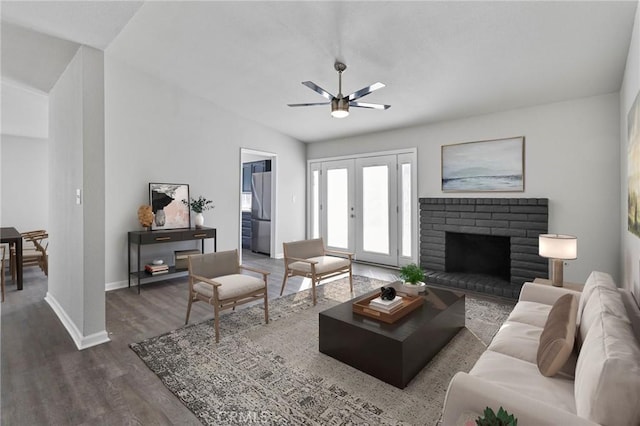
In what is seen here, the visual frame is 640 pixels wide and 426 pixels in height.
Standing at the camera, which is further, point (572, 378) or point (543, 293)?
point (543, 293)

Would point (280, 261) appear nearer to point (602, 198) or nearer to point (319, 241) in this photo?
point (319, 241)

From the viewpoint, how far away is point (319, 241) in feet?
14.8

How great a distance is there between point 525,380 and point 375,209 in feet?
14.9

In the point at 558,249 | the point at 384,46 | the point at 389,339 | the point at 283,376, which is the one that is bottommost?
the point at 283,376

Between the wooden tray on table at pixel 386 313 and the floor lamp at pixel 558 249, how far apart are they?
1315 millimetres

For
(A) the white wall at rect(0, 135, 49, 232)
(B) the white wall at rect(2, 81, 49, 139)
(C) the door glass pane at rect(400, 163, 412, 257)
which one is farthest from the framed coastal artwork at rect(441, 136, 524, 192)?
(A) the white wall at rect(0, 135, 49, 232)

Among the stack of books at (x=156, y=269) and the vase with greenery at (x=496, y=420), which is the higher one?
the vase with greenery at (x=496, y=420)

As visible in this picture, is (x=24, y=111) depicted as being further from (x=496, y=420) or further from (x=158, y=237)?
(x=496, y=420)

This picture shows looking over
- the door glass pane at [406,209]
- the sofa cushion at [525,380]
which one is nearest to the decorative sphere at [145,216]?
the door glass pane at [406,209]

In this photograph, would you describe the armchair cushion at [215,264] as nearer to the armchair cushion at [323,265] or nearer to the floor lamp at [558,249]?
the armchair cushion at [323,265]

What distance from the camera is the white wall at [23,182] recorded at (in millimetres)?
6125

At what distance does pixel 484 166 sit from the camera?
15.3 feet

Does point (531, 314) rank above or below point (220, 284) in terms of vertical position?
below

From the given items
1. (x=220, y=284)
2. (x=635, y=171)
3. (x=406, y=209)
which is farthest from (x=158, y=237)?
(x=635, y=171)
